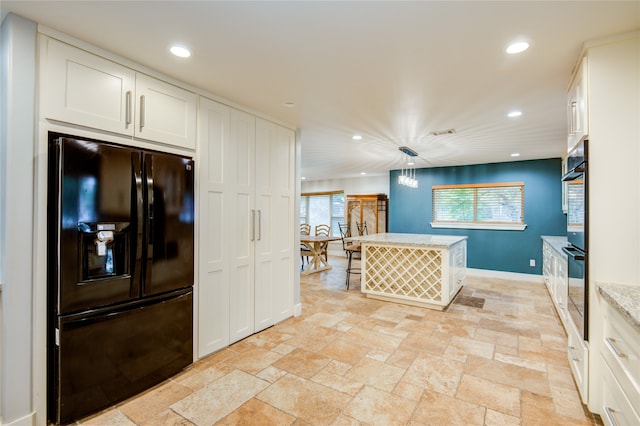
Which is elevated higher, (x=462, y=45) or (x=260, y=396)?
(x=462, y=45)

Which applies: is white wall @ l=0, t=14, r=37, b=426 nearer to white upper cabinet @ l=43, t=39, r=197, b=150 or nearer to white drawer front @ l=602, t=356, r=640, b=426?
white upper cabinet @ l=43, t=39, r=197, b=150

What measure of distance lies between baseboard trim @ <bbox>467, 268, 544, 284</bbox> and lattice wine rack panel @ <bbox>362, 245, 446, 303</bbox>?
2.71m

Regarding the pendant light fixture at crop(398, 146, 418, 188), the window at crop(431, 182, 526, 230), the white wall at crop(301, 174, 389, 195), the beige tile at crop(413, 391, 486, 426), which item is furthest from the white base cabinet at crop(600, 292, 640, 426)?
the white wall at crop(301, 174, 389, 195)

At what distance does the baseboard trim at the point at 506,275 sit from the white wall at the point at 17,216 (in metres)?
6.55

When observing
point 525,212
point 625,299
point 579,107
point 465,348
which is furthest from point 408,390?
point 525,212

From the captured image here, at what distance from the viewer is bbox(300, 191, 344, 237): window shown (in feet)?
29.9

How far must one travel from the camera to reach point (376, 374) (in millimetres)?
2426

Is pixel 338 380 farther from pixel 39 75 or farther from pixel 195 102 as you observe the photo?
pixel 39 75

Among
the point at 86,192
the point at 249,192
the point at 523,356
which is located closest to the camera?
the point at 86,192

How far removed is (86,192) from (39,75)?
68 centimetres

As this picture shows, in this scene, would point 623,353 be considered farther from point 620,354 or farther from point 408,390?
point 408,390

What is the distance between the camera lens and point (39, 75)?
173 centimetres

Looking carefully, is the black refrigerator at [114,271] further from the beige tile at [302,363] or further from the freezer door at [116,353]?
the beige tile at [302,363]

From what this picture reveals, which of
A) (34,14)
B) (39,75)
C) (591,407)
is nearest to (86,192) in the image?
(39,75)
